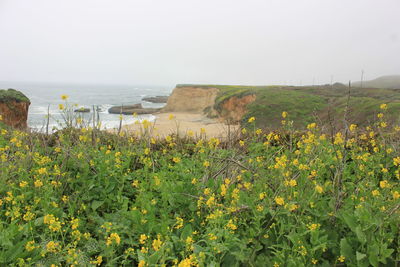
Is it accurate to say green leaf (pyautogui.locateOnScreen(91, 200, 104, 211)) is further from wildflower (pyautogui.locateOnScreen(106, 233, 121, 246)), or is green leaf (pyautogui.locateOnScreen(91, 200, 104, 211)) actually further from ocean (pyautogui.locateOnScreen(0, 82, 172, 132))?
ocean (pyautogui.locateOnScreen(0, 82, 172, 132))

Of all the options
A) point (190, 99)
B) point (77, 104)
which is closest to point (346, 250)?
point (77, 104)

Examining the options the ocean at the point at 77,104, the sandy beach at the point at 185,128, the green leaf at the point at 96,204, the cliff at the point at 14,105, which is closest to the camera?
the green leaf at the point at 96,204

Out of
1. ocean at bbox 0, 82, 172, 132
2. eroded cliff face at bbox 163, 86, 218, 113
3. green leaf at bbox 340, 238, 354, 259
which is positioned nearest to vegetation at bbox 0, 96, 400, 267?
green leaf at bbox 340, 238, 354, 259

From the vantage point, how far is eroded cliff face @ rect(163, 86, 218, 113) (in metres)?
50.0

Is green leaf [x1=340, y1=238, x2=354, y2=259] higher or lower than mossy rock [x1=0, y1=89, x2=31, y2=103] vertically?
lower

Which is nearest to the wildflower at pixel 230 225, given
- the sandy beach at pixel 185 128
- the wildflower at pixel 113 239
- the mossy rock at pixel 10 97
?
the wildflower at pixel 113 239

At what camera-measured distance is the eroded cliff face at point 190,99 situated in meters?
50.0

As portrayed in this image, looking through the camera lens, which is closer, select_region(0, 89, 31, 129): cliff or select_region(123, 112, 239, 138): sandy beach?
select_region(123, 112, 239, 138): sandy beach

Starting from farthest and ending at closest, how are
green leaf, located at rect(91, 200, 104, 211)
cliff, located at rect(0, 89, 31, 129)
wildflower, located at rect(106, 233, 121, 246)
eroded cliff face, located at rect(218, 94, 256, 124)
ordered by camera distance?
1. eroded cliff face, located at rect(218, 94, 256, 124)
2. cliff, located at rect(0, 89, 31, 129)
3. green leaf, located at rect(91, 200, 104, 211)
4. wildflower, located at rect(106, 233, 121, 246)

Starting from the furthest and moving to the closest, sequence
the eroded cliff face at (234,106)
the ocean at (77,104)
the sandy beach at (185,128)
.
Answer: the eroded cliff face at (234,106)
the ocean at (77,104)
the sandy beach at (185,128)

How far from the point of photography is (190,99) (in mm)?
50875

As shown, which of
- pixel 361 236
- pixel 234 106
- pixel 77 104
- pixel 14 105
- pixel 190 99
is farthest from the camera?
pixel 190 99

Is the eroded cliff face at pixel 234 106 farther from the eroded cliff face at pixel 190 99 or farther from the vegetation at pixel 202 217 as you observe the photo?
the vegetation at pixel 202 217

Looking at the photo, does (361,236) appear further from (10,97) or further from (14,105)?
(10,97)
